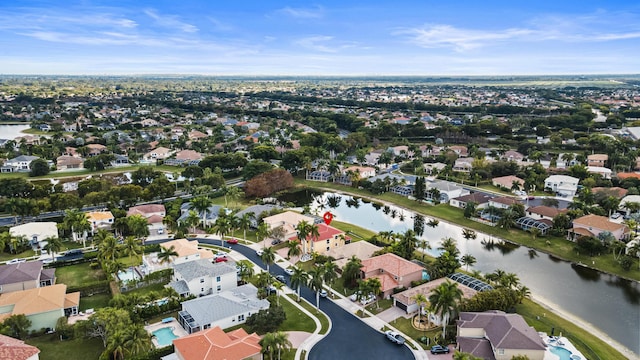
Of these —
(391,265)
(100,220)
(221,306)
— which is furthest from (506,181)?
(100,220)

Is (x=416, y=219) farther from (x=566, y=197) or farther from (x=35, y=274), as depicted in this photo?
(x=35, y=274)

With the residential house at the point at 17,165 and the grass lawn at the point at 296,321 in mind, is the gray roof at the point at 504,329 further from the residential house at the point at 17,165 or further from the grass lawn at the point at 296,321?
the residential house at the point at 17,165

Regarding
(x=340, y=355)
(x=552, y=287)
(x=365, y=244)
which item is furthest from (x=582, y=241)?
(x=340, y=355)

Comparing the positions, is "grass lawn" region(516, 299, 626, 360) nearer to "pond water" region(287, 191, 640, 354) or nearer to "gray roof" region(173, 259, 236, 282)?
"pond water" region(287, 191, 640, 354)

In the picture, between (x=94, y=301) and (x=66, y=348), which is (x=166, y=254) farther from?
(x=66, y=348)

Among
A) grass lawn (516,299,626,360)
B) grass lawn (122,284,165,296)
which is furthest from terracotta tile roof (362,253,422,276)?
grass lawn (122,284,165,296)

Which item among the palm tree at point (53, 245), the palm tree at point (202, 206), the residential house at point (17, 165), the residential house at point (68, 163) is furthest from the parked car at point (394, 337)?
the residential house at point (17, 165)
